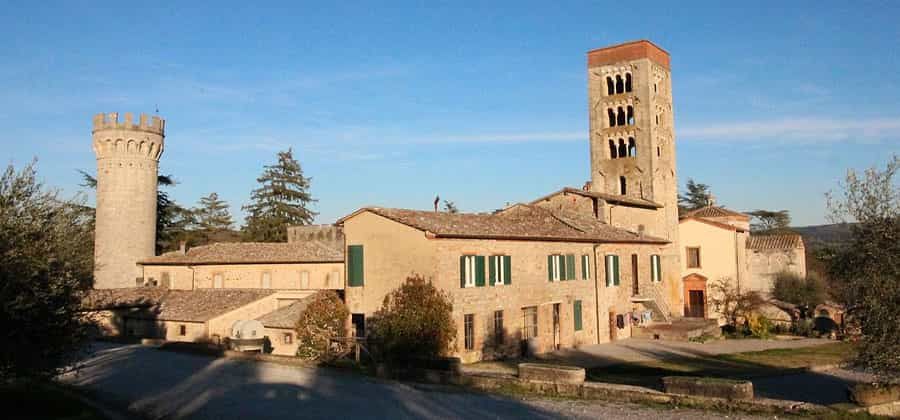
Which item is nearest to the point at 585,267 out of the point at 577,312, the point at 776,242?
the point at 577,312

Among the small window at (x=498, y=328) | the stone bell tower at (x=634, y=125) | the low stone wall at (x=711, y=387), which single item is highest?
the stone bell tower at (x=634, y=125)

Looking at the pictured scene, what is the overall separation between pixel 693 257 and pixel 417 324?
23.9 meters

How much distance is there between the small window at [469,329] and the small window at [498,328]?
118 centimetres

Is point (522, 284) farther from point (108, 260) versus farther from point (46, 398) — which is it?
point (108, 260)

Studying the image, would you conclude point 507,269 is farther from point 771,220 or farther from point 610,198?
point 771,220

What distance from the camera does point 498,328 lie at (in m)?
23.6

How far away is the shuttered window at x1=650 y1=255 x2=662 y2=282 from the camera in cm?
3275

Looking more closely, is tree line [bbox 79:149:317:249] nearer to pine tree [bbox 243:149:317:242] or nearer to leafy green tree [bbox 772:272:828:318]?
pine tree [bbox 243:149:317:242]

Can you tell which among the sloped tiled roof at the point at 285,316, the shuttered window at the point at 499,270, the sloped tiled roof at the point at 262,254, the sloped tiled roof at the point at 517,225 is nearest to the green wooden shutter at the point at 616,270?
the sloped tiled roof at the point at 517,225

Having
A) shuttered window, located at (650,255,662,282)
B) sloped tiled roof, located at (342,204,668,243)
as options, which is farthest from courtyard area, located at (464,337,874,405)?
shuttered window, located at (650,255,662,282)

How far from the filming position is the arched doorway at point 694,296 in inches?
1524

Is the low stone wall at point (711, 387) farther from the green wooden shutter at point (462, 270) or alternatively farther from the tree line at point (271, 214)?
the tree line at point (271, 214)

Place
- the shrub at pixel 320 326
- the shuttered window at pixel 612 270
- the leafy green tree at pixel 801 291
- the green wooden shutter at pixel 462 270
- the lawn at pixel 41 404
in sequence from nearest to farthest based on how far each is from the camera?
the lawn at pixel 41 404
the shrub at pixel 320 326
the green wooden shutter at pixel 462 270
the shuttered window at pixel 612 270
the leafy green tree at pixel 801 291

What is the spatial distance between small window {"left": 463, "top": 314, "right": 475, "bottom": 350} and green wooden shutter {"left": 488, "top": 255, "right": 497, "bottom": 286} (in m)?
1.43
